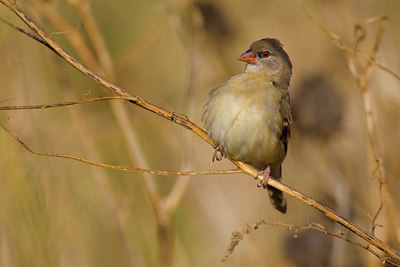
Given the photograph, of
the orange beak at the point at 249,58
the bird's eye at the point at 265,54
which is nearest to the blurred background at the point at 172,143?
the orange beak at the point at 249,58

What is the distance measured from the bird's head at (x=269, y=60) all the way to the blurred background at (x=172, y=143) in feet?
1.68

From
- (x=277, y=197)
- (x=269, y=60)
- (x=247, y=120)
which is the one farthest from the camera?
(x=277, y=197)

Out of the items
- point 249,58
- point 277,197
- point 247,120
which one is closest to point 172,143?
point 277,197

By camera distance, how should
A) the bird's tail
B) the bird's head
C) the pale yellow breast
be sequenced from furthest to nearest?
the bird's tail, the bird's head, the pale yellow breast

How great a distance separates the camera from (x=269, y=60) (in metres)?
4.09

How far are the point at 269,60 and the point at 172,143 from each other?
1734mm

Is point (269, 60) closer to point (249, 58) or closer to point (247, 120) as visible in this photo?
point (249, 58)

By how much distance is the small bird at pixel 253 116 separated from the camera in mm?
3627

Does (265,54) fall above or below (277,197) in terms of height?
above

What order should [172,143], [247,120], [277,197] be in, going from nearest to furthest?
[247,120] < [277,197] < [172,143]

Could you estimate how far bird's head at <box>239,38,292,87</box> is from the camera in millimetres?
4051

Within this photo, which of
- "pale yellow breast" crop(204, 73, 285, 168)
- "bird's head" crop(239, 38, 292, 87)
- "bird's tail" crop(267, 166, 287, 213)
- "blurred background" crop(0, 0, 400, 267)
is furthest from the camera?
"bird's tail" crop(267, 166, 287, 213)

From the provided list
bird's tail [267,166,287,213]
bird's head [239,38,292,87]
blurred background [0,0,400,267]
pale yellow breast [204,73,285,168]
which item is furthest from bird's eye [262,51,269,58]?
bird's tail [267,166,287,213]

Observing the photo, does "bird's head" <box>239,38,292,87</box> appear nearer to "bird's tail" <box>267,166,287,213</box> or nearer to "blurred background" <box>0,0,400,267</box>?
"blurred background" <box>0,0,400,267</box>
